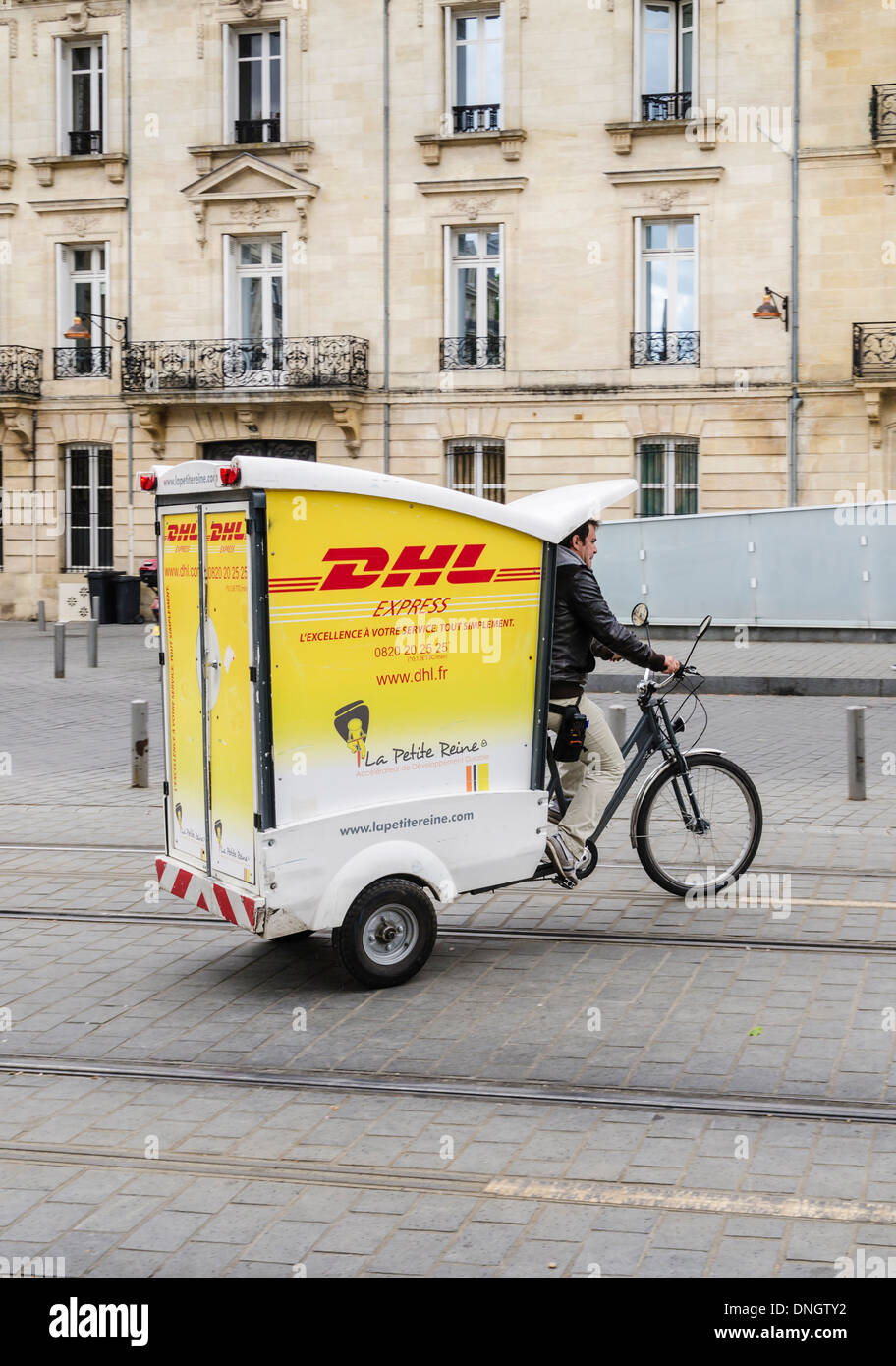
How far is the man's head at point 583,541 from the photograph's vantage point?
7.08 meters

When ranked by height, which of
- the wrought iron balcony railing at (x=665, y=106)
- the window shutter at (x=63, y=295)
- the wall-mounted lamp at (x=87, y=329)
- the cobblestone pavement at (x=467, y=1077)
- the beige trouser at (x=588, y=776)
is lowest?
the cobblestone pavement at (x=467, y=1077)

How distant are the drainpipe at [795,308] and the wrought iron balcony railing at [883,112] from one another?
1268mm

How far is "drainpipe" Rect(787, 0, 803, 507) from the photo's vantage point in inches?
1072

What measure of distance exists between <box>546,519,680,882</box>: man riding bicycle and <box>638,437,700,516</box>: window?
22.0 meters

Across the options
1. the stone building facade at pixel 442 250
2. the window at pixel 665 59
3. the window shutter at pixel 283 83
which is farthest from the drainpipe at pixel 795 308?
the window shutter at pixel 283 83

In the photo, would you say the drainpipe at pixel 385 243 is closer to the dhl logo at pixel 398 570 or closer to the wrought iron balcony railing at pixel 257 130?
the wrought iron balcony railing at pixel 257 130

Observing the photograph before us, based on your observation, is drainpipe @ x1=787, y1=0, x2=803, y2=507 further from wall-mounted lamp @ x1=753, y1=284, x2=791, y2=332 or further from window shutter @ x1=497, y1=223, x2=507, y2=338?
window shutter @ x1=497, y1=223, x2=507, y2=338

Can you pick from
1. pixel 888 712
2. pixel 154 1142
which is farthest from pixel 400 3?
pixel 154 1142

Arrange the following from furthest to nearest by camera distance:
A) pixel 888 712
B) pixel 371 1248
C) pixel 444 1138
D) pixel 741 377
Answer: pixel 741 377, pixel 888 712, pixel 444 1138, pixel 371 1248

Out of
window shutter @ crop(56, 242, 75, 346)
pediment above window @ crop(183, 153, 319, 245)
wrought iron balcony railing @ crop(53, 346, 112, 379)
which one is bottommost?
wrought iron balcony railing @ crop(53, 346, 112, 379)

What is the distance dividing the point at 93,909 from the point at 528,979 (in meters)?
2.41

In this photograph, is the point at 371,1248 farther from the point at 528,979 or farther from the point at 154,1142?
the point at 528,979

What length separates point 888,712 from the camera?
16.1m

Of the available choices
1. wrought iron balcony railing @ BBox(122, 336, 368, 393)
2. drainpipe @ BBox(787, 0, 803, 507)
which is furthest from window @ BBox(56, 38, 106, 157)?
drainpipe @ BBox(787, 0, 803, 507)
